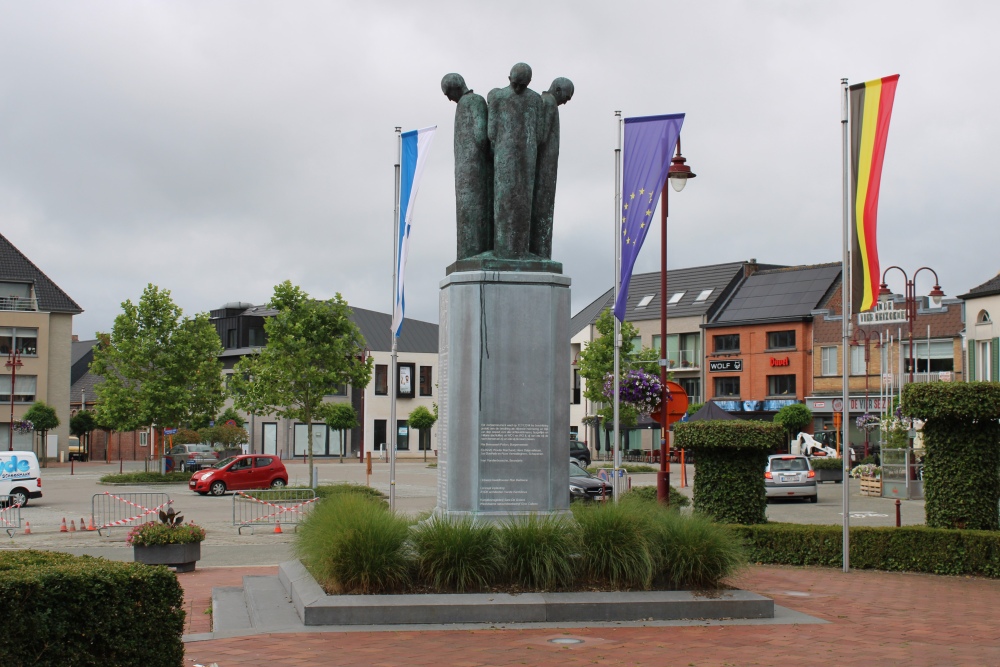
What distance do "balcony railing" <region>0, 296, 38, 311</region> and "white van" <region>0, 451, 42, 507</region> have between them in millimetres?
38417

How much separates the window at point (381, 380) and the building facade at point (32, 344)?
22220 millimetres

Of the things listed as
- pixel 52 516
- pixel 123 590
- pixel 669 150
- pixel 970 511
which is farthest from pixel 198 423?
→ pixel 123 590

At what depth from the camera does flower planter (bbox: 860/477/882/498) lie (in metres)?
35.8

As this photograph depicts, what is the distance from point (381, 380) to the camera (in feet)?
263

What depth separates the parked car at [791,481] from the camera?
1319 inches

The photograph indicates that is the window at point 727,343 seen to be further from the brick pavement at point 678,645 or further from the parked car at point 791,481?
the brick pavement at point 678,645

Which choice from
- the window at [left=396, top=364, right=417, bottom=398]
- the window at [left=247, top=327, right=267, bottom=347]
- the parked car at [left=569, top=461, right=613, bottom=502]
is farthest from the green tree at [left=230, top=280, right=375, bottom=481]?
the window at [left=247, top=327, right=267, bottom=347]

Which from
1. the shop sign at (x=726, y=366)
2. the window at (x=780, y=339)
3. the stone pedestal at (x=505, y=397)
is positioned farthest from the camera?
the shop sign at (x=726, y=366)

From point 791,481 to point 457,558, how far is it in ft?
82.5

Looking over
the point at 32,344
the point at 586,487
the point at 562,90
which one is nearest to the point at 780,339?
the point at 586,487

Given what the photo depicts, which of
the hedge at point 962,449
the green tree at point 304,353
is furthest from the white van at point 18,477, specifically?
the hedge at point 962,449

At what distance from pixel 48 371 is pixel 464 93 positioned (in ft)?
195

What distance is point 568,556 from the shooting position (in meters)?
10.7

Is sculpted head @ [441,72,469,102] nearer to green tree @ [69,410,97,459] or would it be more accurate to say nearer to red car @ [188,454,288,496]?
red car @ [188,454,288,496]
